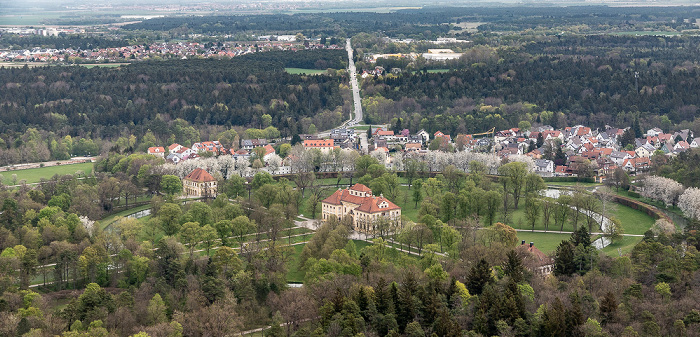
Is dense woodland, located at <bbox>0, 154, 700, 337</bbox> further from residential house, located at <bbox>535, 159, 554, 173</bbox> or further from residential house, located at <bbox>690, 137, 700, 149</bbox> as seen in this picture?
residential house, located at <bbox>690, 137, 700, 149</bbox>

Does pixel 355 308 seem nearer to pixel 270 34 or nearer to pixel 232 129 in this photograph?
pixel 232 129

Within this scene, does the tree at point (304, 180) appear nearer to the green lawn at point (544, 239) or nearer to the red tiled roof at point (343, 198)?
the red tiled roof at point (343, 198)

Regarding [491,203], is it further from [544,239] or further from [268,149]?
[268,149]

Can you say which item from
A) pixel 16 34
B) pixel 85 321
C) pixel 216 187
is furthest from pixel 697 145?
pixel 16 34

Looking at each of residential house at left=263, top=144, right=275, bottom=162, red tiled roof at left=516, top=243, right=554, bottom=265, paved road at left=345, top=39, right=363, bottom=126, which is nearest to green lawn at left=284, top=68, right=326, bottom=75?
paved road at left=345, top=39, right=363, bottom=126

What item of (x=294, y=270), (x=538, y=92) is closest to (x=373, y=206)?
(x=294, y=270)
